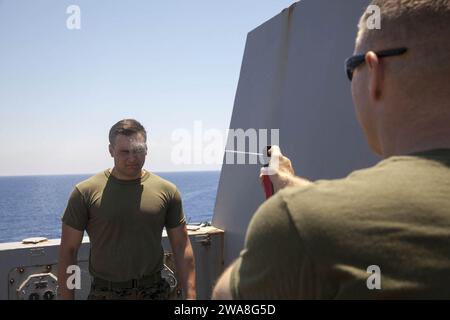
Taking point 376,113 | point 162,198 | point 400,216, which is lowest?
point 162,198

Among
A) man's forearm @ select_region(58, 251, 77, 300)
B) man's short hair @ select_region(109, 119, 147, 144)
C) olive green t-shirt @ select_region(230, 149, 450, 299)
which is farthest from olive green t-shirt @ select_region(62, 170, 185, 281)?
olive green t-shirt @ select_region(230, 149, 450, 299)

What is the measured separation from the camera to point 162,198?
8.45 feet

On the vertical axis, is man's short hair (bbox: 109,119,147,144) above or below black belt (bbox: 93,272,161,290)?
above

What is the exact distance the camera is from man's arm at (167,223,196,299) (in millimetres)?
2678

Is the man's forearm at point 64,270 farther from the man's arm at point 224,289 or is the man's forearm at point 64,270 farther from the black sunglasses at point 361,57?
the black sunglasses at point 361,57

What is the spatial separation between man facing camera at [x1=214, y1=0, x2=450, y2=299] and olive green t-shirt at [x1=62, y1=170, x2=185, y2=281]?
1817mm

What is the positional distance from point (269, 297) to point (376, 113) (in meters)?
0.40

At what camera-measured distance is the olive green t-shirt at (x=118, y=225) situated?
2.39 m

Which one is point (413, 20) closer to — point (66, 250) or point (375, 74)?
point (375, 74)

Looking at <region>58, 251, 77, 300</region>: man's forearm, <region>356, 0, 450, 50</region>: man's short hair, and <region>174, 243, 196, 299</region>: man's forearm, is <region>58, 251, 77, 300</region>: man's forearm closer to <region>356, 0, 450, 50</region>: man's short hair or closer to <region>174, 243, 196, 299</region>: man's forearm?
<region>174, 243, 196, 299</region>: man's forearm

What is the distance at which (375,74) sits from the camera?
751 millimetres

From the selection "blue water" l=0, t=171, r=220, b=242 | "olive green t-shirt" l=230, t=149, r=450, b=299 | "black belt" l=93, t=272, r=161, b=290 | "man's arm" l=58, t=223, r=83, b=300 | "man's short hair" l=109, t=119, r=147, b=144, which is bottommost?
"blue water" l=0, t=171, r=220, b=242
